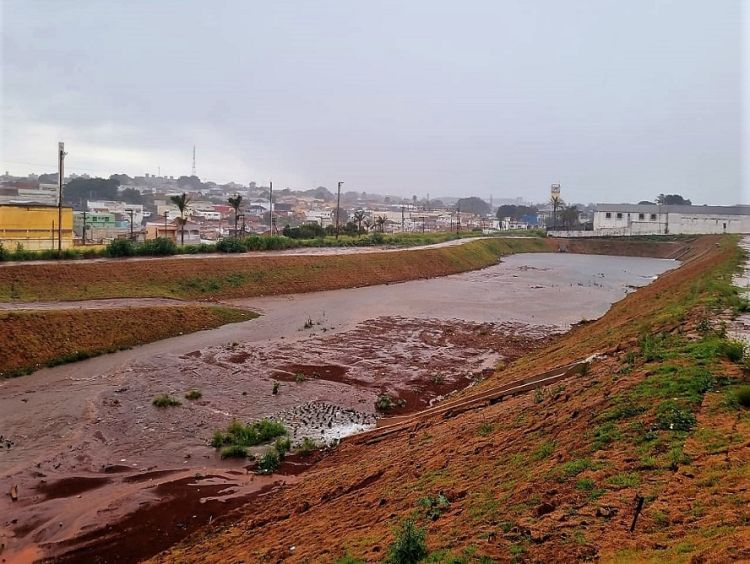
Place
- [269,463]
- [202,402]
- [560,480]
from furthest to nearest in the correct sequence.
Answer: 1. [202,402]
2. [269,463]
3. [560,480]

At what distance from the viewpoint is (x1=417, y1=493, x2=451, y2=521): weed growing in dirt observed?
6945 millimetres

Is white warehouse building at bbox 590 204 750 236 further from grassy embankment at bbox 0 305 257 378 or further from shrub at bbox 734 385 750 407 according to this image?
shrub at bbox 734 385 750 407

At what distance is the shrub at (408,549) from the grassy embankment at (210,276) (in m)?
24.5

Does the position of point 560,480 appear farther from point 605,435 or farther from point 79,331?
point 79,331

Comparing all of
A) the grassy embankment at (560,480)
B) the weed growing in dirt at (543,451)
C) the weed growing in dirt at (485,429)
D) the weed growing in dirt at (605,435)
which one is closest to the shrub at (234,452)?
the grassy embankment at (560,480)

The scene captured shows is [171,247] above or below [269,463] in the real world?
above

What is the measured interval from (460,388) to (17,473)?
1176 cm

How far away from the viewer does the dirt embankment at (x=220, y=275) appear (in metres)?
26.8

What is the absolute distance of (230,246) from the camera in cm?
4116

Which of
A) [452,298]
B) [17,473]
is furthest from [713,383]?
[452,298]

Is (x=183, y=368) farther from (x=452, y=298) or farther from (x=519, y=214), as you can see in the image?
(x=519, y=214)

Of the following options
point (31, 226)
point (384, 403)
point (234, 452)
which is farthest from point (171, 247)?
point (234, 452)

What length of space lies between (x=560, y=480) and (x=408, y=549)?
2.08 metres

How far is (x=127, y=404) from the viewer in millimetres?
15594
